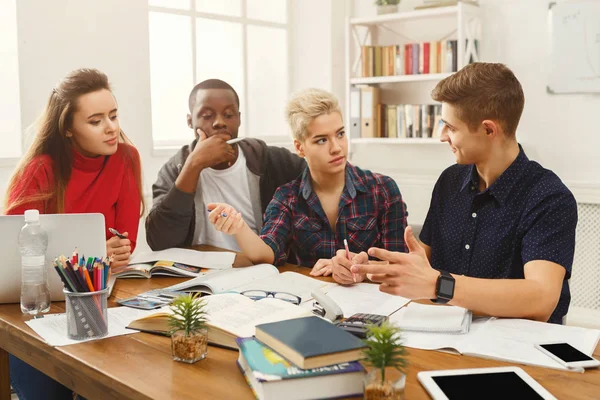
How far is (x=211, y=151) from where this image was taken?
2.34 metres

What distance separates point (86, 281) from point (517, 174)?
1097 millimetres

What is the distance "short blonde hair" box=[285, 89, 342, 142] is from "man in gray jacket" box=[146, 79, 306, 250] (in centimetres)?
33

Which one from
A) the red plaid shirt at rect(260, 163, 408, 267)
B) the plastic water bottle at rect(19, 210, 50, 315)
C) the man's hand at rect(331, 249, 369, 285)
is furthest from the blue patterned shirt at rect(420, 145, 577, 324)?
the plastic water bottle at rect(19, 210, 50, 315)

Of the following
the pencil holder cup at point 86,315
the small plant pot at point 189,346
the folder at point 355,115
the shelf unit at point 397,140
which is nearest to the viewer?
the small plant pot at point 189,346

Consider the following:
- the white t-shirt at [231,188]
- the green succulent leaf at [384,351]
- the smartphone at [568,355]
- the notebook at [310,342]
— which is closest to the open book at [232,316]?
the notebook at [310,342]

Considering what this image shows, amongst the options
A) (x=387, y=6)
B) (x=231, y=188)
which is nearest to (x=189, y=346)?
(x=231, y=188)

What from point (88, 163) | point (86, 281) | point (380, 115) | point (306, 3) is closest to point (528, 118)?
point (380, 115)

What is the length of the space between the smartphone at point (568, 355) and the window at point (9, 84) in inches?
103

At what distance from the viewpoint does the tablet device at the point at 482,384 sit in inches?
38.8

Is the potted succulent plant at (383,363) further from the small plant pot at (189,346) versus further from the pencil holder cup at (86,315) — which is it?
the pencil holder cup at (86,315)

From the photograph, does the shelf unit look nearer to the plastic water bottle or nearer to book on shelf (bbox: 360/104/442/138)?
book on shelf (bbox: 360/104/442/138)

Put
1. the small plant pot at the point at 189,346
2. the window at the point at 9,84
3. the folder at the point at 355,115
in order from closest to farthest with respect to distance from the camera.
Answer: the small plant pot at the point at 189,346, the window at the point at 9,84, the folder at the point at 355,115

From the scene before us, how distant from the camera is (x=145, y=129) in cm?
345

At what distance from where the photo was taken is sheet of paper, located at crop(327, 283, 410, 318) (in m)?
1.44
